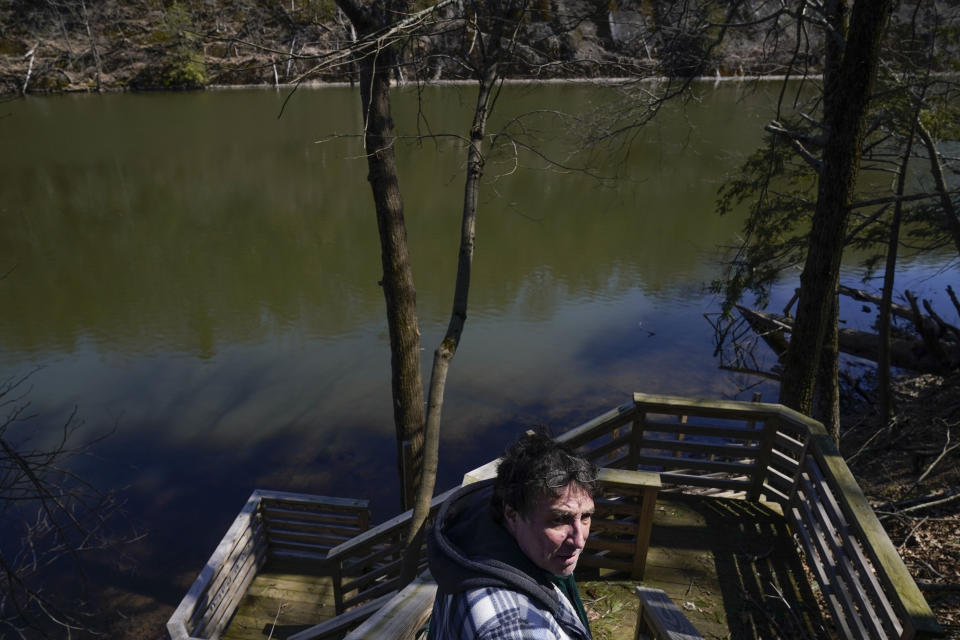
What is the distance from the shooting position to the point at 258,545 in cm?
661

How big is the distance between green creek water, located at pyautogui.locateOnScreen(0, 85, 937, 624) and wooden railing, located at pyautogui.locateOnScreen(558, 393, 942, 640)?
2395 millimetres

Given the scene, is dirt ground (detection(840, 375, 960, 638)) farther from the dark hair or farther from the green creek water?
the dark hair

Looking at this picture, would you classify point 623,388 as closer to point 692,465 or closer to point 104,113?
point 692,465

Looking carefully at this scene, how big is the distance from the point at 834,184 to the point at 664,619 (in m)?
3.83

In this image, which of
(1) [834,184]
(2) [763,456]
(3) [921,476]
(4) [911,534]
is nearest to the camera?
(2) [763,456]

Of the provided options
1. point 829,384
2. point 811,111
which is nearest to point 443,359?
point 829,384

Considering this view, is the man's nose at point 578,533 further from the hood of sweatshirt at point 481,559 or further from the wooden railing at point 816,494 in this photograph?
the wooden railing at point 816,494

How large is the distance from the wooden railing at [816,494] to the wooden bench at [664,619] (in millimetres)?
942

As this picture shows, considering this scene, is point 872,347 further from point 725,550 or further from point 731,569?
point 731,569

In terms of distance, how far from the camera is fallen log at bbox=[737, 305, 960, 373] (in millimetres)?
10086

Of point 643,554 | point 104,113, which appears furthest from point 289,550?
point 104,113

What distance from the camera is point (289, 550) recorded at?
273 inches

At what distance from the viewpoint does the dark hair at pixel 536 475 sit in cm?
181

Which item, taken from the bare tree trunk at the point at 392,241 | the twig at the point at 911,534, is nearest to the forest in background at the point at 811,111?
the twig at the point at 911,534
